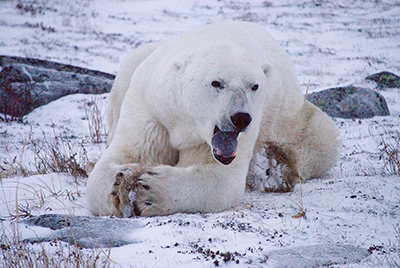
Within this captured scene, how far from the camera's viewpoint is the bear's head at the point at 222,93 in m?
2.73

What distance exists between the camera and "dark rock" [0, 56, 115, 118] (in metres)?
7.25

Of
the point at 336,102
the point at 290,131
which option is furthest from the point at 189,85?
the point at 336,102

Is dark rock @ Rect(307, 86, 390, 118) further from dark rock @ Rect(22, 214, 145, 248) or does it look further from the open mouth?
dark rock @ Rect(22, 214, 145, 248)

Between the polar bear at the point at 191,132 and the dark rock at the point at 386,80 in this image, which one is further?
the dark rock at the point at 386,80

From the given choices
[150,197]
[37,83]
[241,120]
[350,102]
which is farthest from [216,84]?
[37,83]

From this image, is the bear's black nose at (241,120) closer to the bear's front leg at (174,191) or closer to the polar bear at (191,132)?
the polar bear at (191,132)

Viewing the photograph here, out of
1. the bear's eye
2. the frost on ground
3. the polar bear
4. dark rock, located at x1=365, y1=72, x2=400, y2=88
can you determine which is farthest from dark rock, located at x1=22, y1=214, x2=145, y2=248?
dark rock, located at x1=365, y1=72, x2=400, y2=88

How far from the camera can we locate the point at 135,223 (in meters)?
2.49

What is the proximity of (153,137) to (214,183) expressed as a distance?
0.67m

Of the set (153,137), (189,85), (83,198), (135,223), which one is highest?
(189,85)

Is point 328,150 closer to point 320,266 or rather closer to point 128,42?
point 320,266

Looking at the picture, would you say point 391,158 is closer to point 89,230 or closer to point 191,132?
point 191,132

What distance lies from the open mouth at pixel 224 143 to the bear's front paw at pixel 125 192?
538 millimetres

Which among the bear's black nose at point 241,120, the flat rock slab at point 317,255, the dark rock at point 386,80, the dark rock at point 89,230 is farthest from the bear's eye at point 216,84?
the dark rock at point 386,80
